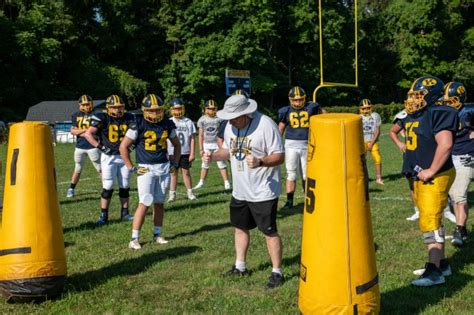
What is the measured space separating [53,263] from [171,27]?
134ft

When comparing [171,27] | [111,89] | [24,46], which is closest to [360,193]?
[24,46]

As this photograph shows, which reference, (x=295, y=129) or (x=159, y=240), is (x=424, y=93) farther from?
(x=295, y=129)

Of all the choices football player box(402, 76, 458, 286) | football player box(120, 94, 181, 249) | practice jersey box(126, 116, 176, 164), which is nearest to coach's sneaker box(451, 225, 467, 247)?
football player box(402, 76, 458, 286)

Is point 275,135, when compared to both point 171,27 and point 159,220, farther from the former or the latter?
point 171,27

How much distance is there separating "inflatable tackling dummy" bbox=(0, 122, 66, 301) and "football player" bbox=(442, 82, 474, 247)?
16.0 feet

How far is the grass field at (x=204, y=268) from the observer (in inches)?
212

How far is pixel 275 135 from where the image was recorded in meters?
5.91

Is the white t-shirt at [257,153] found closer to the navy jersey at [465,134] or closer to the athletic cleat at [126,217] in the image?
the navy jersey at [465,134]

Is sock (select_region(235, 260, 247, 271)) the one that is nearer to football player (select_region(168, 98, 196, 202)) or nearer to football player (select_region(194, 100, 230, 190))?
football player (select_region(168, 98, 196, 202))

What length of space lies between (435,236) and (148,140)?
410 centimetres

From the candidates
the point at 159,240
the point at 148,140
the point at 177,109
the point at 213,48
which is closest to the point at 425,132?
the point at 148,140

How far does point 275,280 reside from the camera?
5914 mm

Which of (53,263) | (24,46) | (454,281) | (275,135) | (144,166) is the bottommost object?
(454,281)

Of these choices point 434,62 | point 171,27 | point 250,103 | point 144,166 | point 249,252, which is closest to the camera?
point 250,103
